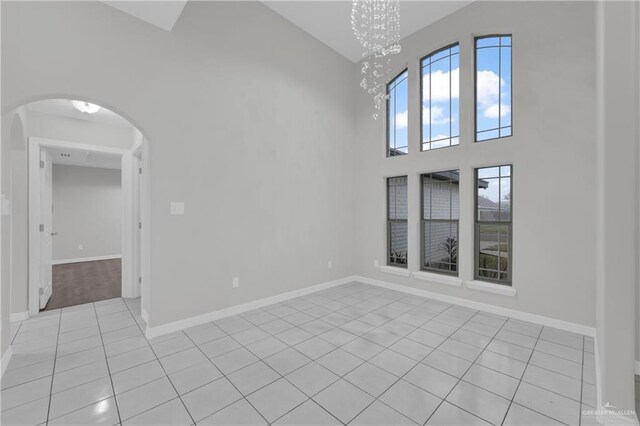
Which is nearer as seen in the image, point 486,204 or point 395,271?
point 486,204

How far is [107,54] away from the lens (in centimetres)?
259

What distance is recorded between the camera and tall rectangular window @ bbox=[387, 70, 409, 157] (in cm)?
473

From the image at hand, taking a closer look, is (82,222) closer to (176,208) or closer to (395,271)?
(176,208)

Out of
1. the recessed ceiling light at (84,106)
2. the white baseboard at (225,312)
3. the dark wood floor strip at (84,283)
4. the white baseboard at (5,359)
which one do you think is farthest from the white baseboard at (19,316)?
the recessed ceiling light at (84,106)

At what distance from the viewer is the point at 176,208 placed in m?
3.02

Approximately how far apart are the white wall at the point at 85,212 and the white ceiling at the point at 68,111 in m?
4.59

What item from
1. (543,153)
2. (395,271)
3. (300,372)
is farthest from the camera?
(395,271)

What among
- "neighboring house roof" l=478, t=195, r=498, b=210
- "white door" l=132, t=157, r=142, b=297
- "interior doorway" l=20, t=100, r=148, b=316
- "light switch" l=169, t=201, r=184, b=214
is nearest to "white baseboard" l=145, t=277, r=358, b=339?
"interior doorway" l=20, t=100, r=148, b=316

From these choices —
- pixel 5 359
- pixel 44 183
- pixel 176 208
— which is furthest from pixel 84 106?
pixel 5 359

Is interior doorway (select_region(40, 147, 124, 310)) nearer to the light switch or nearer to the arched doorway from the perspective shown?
the arched doorway

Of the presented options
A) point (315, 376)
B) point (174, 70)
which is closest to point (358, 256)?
point (315, 376)

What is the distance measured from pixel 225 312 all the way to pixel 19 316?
2.43m

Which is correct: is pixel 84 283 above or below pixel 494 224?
below

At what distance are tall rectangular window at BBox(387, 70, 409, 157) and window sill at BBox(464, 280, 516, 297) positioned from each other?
2292mm
